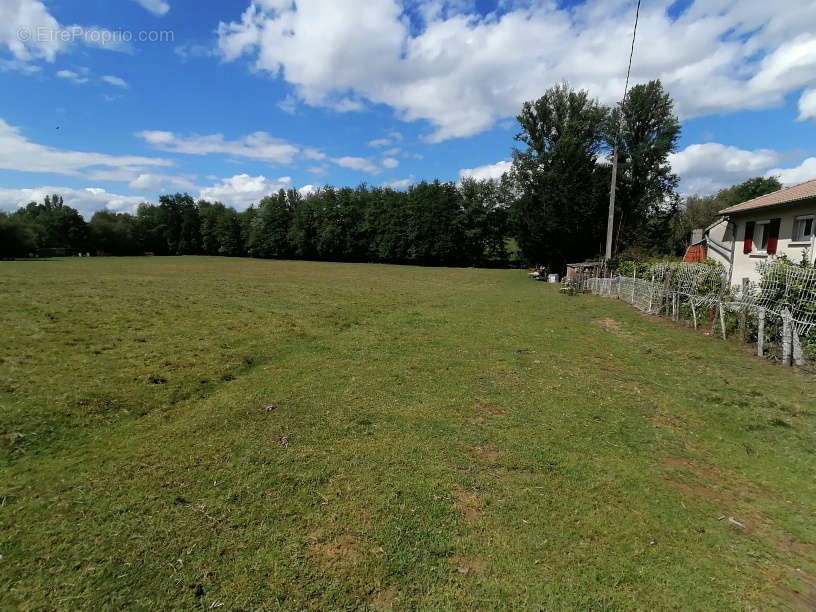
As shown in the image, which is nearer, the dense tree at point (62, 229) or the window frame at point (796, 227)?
the window frame at point (796, 227)

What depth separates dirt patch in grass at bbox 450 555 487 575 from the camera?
8.84 feet

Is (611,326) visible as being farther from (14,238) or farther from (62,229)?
(62,229)

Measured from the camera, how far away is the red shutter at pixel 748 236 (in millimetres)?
18327

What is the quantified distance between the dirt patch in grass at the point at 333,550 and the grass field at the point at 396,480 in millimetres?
14

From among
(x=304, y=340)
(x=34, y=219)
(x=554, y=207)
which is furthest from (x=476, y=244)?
(x=34, y=219)

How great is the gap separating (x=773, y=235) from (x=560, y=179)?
16.3 meters

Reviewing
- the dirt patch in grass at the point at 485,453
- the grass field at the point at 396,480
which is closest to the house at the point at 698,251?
the grass field at the point at 396,480

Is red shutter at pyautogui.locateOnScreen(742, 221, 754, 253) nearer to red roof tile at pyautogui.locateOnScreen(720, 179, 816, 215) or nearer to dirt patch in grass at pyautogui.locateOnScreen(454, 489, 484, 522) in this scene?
red roof tile at pyautogui.locateOnScreen(720, 179, 816, 215)

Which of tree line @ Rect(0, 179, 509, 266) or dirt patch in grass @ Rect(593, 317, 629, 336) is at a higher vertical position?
tree line @ Rect(0, 179, 509, 266)

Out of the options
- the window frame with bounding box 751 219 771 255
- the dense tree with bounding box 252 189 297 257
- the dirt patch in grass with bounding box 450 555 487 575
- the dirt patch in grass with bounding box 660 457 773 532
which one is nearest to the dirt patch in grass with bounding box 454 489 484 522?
the dirt patch in grass with bounding box 450 555 487 575

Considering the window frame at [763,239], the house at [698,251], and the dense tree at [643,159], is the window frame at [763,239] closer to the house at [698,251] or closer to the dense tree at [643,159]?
the house at [698,251]

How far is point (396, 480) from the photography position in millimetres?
3709

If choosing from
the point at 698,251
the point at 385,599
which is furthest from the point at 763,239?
the point at 385,599

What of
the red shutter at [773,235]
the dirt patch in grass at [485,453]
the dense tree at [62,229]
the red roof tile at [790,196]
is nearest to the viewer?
the dirt patch in grass at [485,453]
